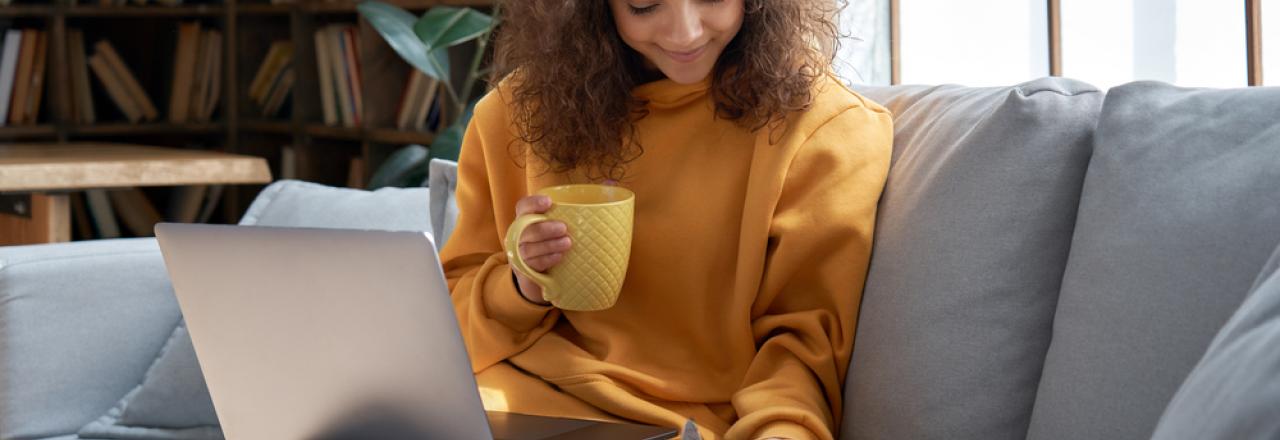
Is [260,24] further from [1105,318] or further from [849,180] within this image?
[1105,318]

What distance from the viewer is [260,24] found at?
4391 mm

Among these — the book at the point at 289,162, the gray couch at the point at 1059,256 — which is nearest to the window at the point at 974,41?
the gray couch at the point at 1059,256

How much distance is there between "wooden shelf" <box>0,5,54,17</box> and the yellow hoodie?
3210 millimetres

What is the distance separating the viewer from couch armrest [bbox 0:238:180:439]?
1.81 metres

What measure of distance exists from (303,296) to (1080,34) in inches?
58.6

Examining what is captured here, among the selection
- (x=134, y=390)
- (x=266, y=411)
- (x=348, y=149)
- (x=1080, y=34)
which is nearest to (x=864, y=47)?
(x=1080, y=34)

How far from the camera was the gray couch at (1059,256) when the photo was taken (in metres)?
1.02

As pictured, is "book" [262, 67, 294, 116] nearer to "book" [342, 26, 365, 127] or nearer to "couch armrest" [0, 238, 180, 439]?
"book" [342, 26, 365, 127]

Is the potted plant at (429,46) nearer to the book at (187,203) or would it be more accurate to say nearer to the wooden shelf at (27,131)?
the book at (187,203)

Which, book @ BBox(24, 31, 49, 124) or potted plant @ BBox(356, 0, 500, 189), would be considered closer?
→ potted plant @ BBox(356, 0, 500, 189)

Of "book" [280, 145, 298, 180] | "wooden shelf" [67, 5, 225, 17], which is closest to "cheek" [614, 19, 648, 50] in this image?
"book" [280, 145, 298, 180]

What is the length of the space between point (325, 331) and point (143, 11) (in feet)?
11.7

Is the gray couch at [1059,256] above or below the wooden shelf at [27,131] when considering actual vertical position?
above

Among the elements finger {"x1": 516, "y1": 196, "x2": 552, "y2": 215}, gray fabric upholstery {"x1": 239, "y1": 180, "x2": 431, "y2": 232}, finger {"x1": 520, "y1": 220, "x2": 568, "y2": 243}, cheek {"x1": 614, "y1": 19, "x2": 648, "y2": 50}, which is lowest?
gray fabric upholstery {"x1": 239, "y1": 180, "x2": 431, "y2": 232}
